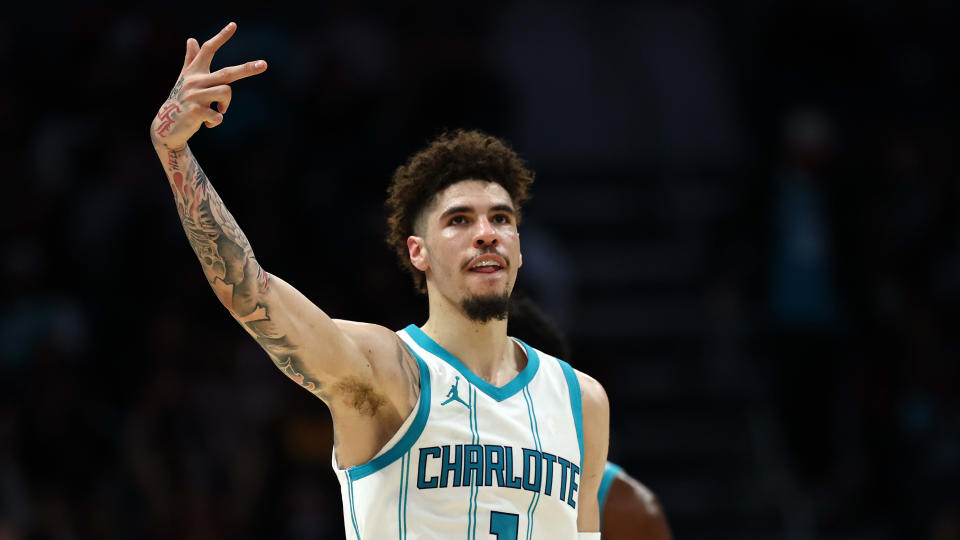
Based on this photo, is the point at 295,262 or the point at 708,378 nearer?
the point at 295,262

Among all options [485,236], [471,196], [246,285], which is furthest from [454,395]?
[246,285]

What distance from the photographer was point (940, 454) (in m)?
8.65

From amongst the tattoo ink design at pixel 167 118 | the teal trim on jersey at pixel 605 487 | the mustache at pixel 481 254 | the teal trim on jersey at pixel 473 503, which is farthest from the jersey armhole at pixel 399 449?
the teal trim on jersey at pixel 605 487

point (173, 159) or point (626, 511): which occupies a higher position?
point (173, 159)

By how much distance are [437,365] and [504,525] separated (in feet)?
1.71

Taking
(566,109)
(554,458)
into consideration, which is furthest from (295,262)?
(554,458)

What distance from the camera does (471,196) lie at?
4.14 m

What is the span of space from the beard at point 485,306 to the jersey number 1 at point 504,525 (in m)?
0.61

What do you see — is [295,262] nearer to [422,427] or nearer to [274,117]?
[274,117]

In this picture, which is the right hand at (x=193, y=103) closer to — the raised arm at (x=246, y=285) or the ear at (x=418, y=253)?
the raised arm at (x=246, y=285)

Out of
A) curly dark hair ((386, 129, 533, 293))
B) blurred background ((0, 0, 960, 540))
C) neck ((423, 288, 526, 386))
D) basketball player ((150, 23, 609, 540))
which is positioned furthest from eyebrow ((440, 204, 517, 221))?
blurred background ((0, 0, 960, 540))

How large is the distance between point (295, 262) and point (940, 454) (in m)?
4.42

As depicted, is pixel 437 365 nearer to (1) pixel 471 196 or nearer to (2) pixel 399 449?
(2) pixel 399 449

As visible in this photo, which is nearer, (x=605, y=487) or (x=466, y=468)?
(x=466, y=468)
